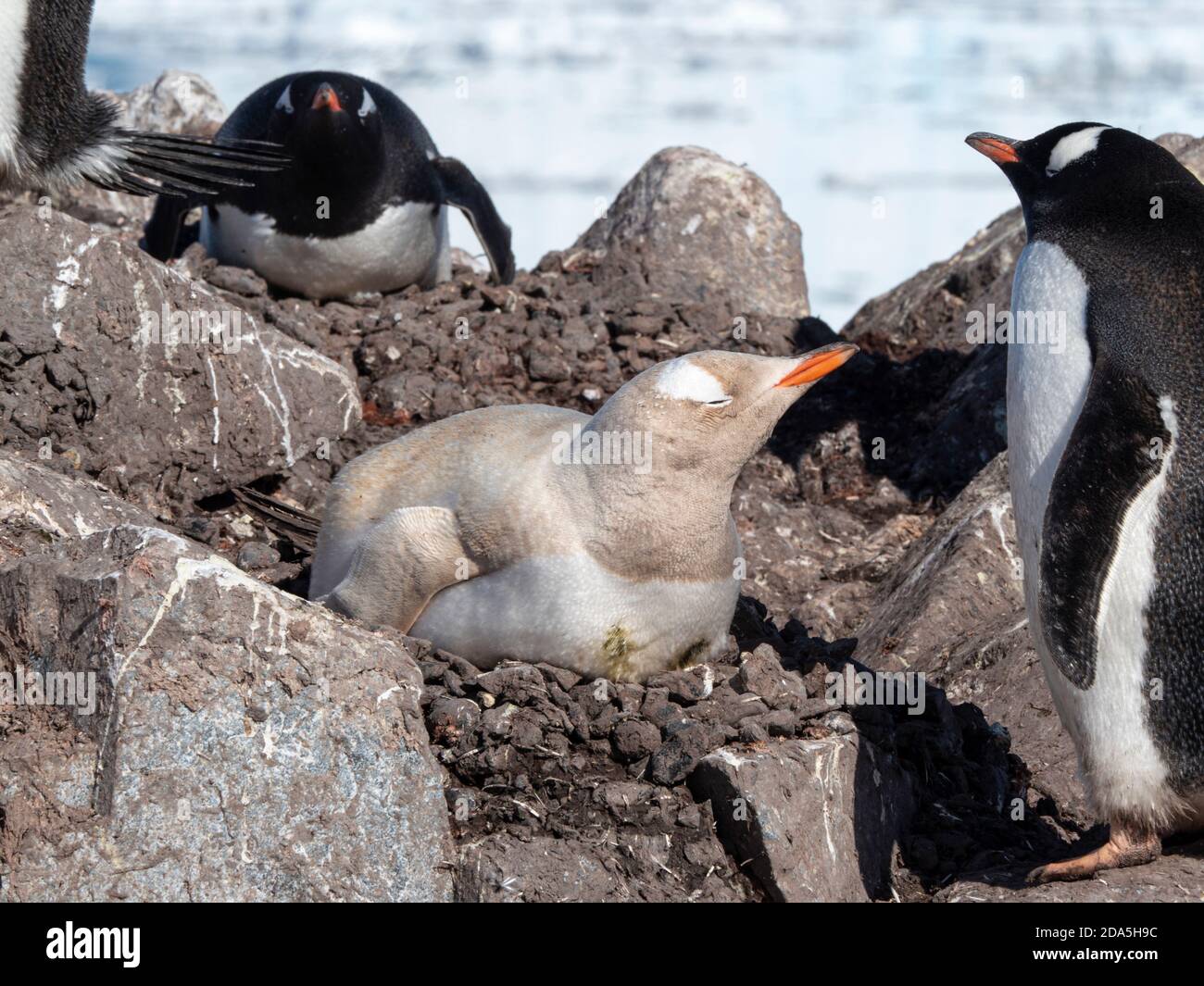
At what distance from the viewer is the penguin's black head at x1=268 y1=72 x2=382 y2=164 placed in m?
7.83

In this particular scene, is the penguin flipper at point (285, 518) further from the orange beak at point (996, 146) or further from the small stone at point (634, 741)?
the orange beak at point (996, 146)

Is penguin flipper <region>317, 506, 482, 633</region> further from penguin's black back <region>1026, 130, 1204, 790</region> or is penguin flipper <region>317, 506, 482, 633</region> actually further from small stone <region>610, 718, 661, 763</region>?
penguin's black back <region>1026, 130, 1204, 790</region>

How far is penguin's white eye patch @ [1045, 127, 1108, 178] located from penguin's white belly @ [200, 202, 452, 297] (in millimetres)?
4314

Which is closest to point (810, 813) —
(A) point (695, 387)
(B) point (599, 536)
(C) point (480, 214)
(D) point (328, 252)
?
(B) point (599, 536)

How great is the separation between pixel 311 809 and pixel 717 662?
1350mm

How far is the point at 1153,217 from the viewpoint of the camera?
427 cm

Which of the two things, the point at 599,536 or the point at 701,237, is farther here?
the point at 701,237

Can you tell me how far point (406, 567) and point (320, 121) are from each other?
13.9 feet

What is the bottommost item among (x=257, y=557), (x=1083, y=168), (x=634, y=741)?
(x=634, y=741)

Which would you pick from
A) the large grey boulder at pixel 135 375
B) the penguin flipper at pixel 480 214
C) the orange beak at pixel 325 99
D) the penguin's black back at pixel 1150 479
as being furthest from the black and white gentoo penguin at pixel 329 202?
the penguin's black back at pixel 1150 479

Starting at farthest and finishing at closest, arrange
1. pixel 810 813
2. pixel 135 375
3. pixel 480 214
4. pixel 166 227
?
1. pixel 480 214
2. pixel 166 227
3. pixel 135 375
4. pixel 810 813

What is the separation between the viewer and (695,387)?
13.7 feet

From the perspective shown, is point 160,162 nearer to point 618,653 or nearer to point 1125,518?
point 618,653

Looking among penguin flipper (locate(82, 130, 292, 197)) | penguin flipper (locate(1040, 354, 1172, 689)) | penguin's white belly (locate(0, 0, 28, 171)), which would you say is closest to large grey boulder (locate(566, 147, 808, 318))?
penguin flipper (locate(82, 130, 292, 197))
